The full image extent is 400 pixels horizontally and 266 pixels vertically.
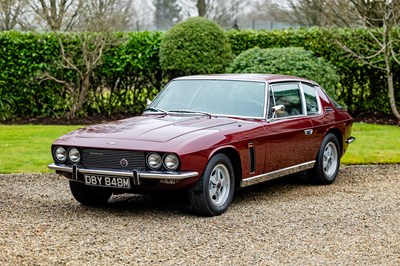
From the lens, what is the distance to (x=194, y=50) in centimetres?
1770

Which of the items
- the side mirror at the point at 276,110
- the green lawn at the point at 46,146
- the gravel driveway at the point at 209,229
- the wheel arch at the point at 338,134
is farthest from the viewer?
the green lawn at the point at 46,146

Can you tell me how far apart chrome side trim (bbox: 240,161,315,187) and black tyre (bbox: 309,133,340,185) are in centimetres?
17

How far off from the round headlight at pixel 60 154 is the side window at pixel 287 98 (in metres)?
2.53

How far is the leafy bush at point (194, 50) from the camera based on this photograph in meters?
17.7

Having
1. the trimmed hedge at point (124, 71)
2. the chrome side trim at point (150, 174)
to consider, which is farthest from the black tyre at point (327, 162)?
the trimmed hedge at point (124, 71)

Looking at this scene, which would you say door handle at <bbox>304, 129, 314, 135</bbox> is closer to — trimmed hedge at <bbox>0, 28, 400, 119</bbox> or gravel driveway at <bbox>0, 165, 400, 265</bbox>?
gravel driveway at <bbox>0, 165, 400, 265</bbox>

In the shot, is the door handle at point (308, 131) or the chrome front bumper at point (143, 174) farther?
the door handle at point (308, 131)

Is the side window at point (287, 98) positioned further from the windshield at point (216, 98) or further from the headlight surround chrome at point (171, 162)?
the headlight surround chrome at point (171, 162)

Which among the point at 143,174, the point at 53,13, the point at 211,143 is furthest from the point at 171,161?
the point at 53,13

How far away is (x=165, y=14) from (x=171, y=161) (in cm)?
5264

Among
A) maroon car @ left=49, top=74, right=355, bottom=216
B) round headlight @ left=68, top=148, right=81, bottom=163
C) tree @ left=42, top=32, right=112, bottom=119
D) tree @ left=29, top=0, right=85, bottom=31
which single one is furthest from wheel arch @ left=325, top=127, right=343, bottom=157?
tree @ left=29, top=0, right=85, bottom=31

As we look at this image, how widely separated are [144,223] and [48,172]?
12.3ft

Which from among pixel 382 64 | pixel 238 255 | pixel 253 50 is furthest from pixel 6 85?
pixel 238 255

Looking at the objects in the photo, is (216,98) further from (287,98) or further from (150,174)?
(150,174)
